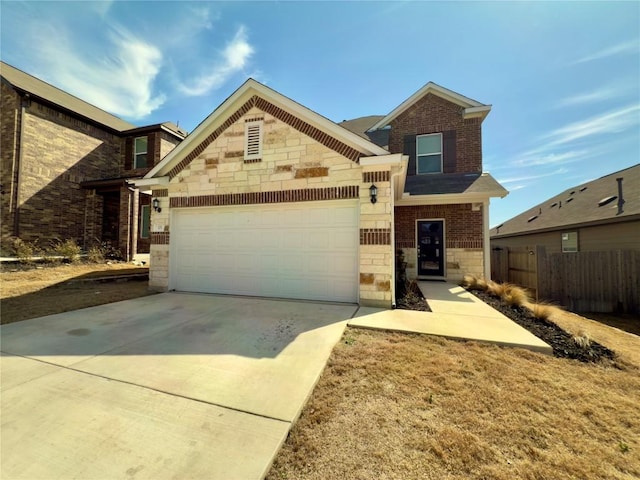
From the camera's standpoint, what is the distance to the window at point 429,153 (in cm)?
1152

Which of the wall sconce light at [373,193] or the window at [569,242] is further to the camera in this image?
the window at [569,242]

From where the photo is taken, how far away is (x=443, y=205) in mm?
10336

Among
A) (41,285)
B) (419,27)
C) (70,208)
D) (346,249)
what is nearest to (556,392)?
(346,249)

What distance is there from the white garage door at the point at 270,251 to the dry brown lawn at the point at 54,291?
1859 mm

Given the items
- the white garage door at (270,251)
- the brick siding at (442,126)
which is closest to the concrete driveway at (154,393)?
the white garage door at (270,251)

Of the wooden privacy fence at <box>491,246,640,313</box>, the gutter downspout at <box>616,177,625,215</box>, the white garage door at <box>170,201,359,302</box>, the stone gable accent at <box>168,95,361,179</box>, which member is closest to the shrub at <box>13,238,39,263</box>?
the white garage door at <box>170,201,359,302</box>

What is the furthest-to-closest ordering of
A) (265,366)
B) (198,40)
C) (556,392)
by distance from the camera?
(198,40) < (265,366) < (556,392)

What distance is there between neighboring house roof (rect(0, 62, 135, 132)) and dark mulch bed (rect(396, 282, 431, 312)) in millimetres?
17762

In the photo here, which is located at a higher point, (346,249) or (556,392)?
(346,249)

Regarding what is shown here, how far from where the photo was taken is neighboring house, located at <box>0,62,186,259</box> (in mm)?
11742

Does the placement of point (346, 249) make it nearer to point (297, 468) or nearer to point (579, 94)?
point (297, 468)

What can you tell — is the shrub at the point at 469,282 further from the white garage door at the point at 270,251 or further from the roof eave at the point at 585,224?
the roof eave at the point at 585,224

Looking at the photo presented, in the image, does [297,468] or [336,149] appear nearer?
[297,468]

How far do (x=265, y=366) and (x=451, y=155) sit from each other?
11.4 m
